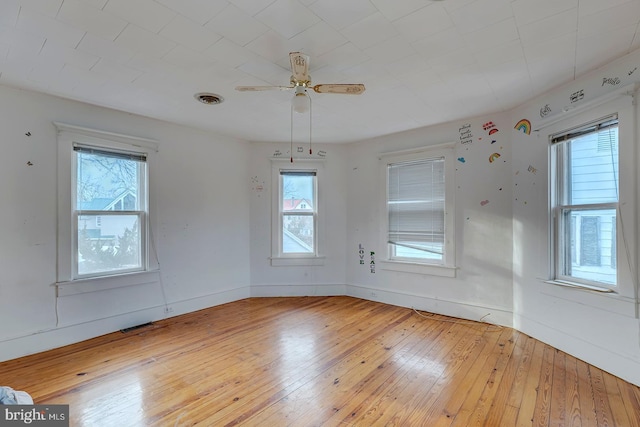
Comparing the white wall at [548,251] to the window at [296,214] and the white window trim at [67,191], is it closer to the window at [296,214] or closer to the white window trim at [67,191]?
the window at [296,214]

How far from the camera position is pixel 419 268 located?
4137 mm

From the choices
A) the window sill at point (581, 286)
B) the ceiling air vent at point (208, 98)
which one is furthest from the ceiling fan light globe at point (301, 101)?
the window sill at point (581, 286)

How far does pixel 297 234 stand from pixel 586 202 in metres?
3.53

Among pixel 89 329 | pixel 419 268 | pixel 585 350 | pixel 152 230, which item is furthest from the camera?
pixel 419 268

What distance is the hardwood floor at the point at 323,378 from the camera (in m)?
1.96

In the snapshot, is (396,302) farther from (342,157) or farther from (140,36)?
(140,36)

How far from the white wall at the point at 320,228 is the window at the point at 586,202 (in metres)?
2.74

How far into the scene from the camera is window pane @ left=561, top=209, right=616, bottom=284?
254 centimetres

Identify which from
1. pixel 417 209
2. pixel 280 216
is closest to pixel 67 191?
pixel 280 216

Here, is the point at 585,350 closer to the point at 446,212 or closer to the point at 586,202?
the point at 586,202

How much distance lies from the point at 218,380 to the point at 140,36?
2560 millimetres

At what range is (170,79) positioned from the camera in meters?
2.62

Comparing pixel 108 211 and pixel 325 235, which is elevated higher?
pixel 108 211

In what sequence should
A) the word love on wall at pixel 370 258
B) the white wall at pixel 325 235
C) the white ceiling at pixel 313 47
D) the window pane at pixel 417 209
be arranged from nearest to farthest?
the white ceiling at pixel 313 47 → the white wall at pixel 325 235 → the window pane at pixel 417 209 → the word love on wall at pixel 370 258
